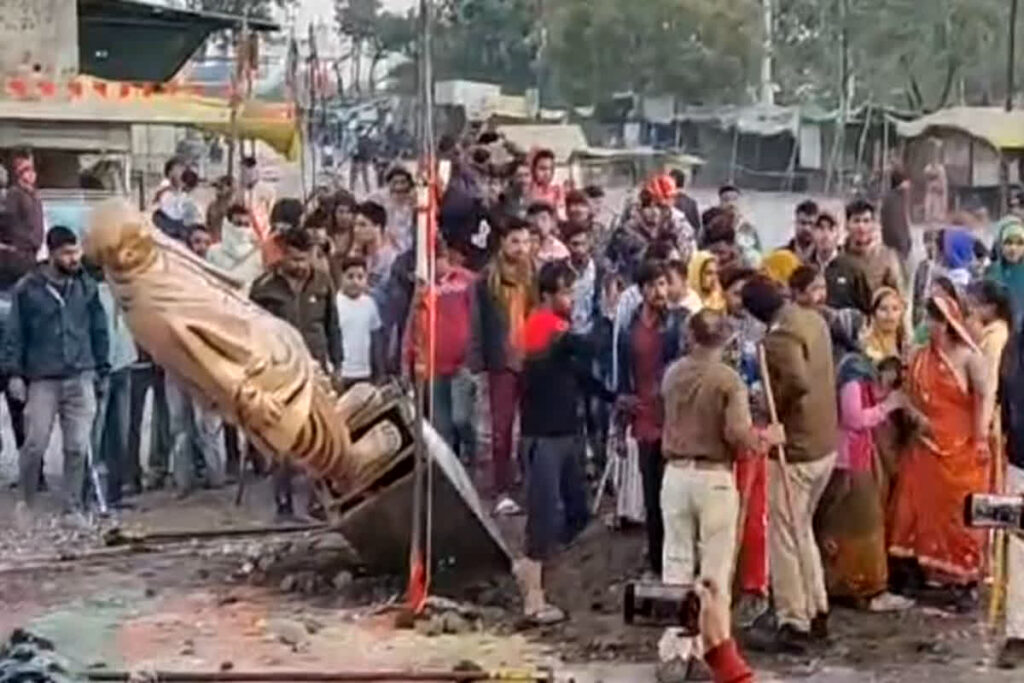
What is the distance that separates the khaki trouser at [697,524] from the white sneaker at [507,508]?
301cm

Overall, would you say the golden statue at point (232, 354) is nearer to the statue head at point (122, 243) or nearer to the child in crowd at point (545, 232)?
the statue head at point (122, 243)

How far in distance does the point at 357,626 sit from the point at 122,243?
2077 mm

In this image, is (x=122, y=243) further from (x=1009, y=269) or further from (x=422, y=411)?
(x=1009, y=269)

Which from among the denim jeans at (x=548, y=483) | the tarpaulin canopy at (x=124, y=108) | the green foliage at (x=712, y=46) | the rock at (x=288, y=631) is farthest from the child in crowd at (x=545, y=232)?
the green foliage at (x=712, y=46)

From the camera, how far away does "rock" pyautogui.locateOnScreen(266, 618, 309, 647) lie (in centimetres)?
1021

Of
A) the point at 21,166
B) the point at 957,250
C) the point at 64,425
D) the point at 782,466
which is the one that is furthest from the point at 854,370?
the point at 21,166

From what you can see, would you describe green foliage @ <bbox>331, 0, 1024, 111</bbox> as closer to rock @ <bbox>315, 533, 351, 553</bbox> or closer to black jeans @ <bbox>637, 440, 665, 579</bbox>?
rock @ <bbox>315, 533, 351, 553</bbox>

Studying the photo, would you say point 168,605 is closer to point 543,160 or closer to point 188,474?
point 188,474

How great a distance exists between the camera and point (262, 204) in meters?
18.7

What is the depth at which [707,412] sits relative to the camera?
9180mm

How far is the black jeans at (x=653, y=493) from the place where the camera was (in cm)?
1064

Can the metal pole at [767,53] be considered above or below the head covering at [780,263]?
above

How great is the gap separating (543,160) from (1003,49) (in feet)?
65.8

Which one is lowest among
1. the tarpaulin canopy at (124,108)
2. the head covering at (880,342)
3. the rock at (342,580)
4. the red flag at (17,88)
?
the rock at (342,580)
